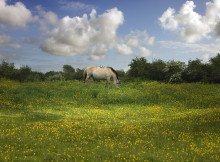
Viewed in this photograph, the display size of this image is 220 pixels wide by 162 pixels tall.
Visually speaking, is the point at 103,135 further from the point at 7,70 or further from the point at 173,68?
the point at 7,70

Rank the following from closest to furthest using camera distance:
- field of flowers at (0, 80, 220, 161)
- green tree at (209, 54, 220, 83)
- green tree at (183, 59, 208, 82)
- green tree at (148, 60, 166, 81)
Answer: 1. field of flowers at (0, 80, 220, 161)
2. green tree at (209, 54, 220, 83)
3. green tree at (183, 59, 208, 82)
4. green tree at (148, 60, 166, 81)

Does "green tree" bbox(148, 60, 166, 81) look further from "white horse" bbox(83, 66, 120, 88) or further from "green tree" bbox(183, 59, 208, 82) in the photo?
"white horse" bbox(83, 66, 120, 88)

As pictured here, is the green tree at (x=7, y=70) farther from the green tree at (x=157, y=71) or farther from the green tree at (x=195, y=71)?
the green tree at (x=195, y=71)

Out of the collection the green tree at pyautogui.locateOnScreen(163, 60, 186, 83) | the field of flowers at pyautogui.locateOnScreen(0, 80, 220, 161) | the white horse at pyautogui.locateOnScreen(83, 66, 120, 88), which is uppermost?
the green tree at pyautogui.locateOnScreen(163, 60, 186, 83)

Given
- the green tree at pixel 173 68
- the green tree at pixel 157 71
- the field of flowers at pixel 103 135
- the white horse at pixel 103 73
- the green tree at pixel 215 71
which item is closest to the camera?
the field of flowers at pixel 103 135

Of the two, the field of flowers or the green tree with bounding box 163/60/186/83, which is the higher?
the green tree with bounding box 163/60/186/83

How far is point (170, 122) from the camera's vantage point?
1351 cm

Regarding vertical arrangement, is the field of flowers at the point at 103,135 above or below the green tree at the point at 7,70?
below

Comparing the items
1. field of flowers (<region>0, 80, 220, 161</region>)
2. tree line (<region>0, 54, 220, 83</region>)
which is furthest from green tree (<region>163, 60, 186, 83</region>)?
field of flowers (<region>0, 80, 220, 161</region>)

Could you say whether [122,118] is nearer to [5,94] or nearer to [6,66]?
[5,94]

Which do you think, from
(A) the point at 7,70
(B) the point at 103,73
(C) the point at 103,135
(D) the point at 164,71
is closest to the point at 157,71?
(D) the point at 164,71

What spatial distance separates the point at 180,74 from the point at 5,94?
29.4 metres

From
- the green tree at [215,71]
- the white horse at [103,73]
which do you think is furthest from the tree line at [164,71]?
the white horse at [103,73]

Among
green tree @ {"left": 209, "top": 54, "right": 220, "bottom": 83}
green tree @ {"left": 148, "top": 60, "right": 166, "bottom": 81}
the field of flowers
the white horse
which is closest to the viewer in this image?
the field of flowers
